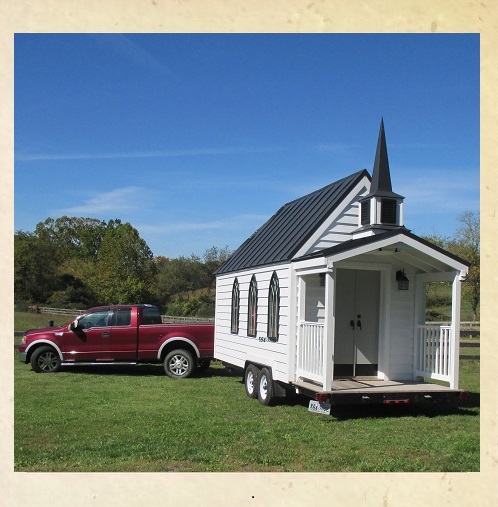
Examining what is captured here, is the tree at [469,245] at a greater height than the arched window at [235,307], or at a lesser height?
greater

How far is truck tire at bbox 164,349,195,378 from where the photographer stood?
14.2 metres

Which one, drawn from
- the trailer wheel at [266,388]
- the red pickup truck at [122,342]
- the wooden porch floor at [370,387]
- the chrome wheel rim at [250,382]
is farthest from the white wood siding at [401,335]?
the red pickup truck at [122,342]

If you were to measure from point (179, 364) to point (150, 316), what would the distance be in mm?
1167

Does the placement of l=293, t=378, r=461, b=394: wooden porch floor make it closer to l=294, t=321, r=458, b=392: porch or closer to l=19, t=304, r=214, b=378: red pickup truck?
l=294, t=321, r=458, b=392: porch

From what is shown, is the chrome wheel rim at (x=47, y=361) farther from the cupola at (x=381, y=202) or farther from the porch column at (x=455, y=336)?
the porch column at (x=455, y=336)

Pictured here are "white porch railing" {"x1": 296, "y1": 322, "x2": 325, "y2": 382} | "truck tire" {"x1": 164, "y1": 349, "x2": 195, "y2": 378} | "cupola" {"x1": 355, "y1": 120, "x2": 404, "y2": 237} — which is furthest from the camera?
"truck tire" {"x1": 164, "y1": 349, "x2": 195, "y2": 378}

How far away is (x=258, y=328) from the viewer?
39.0 feet

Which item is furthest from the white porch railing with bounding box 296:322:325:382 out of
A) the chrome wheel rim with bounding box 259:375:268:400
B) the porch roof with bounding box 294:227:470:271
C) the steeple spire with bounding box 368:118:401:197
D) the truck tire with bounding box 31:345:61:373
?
the truck tire with bounding box 31:345:61:373

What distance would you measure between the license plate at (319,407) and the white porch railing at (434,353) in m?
2.00

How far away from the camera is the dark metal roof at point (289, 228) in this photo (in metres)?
11.0

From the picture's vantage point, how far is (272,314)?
37.1 ft

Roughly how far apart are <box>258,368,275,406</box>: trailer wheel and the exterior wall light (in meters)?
2.52
